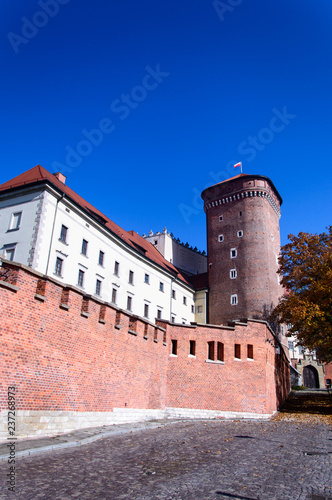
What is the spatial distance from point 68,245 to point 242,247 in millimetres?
22677

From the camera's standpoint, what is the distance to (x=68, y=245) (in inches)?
1138

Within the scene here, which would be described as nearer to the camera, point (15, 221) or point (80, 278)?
point (15, 221)

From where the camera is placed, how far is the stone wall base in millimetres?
10137

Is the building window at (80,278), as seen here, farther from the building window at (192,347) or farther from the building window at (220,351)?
the building window at (220,351)

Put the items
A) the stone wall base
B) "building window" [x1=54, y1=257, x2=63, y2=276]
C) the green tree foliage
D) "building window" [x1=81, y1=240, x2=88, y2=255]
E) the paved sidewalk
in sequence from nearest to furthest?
the paved sidewalk → the stone wall base → the green tree foliage → "building window" [x1=54, y1=257, x2=63, y2=276] → "building window" [x1=81, y1=240, x2=88, y2=255]

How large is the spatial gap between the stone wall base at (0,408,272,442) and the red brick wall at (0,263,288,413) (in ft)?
0.64

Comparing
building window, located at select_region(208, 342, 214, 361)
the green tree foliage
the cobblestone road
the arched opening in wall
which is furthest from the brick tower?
the cobblestone road

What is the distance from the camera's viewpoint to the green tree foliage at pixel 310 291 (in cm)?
2366

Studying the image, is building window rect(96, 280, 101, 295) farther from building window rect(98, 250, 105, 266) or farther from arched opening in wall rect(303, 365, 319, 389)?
arched opening in wall rect(303, 365, 319, 389)

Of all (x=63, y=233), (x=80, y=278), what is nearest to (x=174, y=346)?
(x=80, y=278)

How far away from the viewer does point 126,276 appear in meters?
36.3

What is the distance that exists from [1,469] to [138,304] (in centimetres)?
3040

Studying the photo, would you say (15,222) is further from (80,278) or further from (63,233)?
(80,278)

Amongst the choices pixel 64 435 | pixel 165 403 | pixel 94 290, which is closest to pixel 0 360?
pixel 64 435
